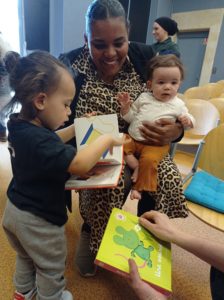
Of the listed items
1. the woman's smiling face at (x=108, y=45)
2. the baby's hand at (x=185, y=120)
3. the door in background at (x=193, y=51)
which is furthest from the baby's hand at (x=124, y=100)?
the door in background at (x=193, y=51)

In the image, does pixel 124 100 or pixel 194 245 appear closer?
pixel 194 245

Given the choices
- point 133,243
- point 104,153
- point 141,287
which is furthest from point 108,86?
point 141,287

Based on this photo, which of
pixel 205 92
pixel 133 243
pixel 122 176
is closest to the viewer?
pixel 133 243

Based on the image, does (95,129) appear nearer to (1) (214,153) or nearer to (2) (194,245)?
(2) (194,245)

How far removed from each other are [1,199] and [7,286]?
2.56 feet

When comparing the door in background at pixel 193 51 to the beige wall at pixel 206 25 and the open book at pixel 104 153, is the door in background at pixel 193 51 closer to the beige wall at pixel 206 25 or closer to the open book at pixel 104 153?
the beige wall at pixel 206 25

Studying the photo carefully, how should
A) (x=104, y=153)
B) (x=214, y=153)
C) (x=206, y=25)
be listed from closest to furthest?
(x=104, y=153) → (x=214, y=153) → (x=206, y=25)

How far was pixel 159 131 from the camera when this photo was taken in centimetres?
105

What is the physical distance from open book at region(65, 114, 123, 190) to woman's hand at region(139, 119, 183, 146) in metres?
0.23

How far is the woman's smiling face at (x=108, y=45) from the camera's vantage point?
2.91ft

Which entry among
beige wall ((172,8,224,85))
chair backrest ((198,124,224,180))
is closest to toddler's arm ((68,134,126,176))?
chair backrest ((198,124,224,180))

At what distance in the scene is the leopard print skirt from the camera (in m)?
0.97

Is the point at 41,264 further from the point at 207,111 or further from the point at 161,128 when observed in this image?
the point at 207,111

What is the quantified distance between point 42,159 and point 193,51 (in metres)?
5.29
